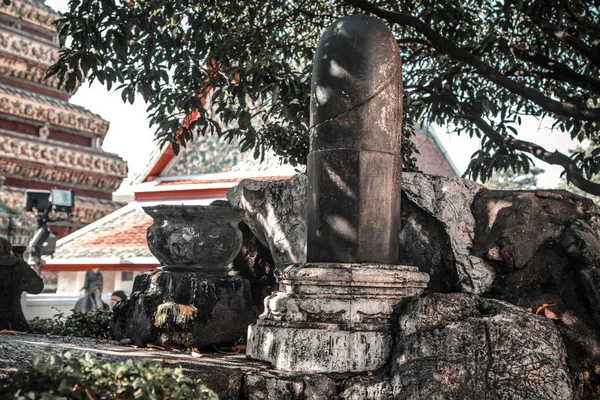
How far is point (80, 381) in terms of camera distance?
320 cm

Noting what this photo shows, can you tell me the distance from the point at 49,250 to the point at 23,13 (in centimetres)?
754

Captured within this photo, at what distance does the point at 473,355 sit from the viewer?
4930 mm

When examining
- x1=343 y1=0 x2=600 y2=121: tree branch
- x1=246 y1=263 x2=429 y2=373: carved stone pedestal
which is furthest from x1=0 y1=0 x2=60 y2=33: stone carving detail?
x1=246 y1=263 x2=429 y2=373: carved stone pedestal

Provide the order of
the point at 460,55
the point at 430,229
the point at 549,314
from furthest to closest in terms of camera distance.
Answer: the point at 460,55
the point at 430,229
the point at 549,314

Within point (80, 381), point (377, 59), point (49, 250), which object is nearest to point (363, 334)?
point (377, 59)

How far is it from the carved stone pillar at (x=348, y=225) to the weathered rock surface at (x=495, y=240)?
47.0 inches

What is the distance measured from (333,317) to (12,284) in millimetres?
4067

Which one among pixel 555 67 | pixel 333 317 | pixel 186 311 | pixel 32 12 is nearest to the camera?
pixel 333 317

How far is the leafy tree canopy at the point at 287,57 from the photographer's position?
8555 millimetres

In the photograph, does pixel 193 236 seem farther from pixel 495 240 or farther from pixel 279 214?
pixel 495 240

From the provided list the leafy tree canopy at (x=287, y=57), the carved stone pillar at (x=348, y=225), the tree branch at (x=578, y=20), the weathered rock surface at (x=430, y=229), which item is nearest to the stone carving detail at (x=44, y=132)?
the leafy tree canopy at (x=287, y=57)

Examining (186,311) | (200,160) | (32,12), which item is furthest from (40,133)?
(186,311)

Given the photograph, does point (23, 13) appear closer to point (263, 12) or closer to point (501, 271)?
point (263, 12)

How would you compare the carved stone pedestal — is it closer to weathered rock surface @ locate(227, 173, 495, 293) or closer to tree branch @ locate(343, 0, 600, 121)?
weathered rock surface @ locate(227, 173, 495, 293)
